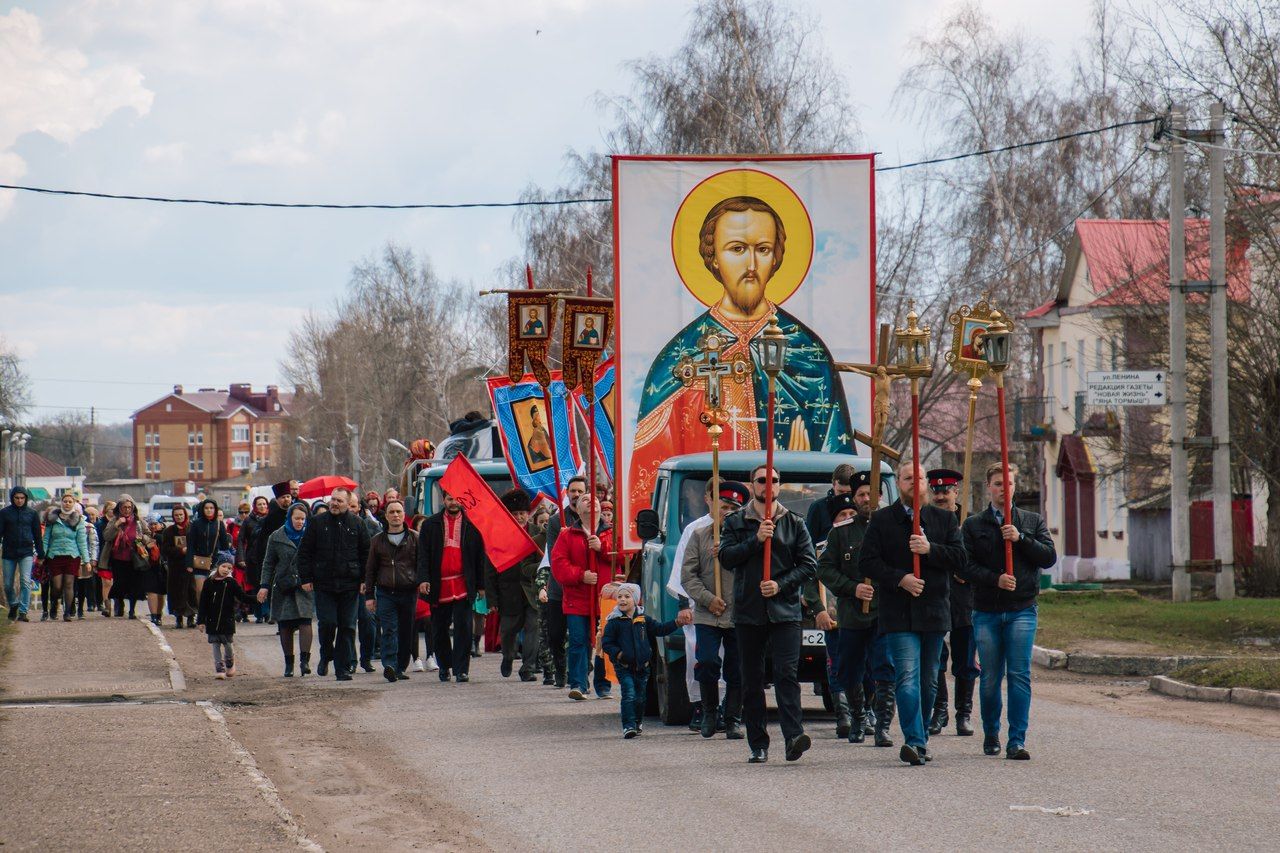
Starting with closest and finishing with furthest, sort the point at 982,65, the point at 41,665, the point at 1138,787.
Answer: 1. the point at 1138,787
2. the point at 41,665
3. the point at 982,65

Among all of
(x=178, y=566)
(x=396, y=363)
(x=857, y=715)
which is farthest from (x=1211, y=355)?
(x=396, y=363)

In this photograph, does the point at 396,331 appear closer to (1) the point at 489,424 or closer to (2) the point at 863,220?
(1) the point at 489,424

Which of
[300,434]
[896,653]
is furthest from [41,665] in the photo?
[300,434]

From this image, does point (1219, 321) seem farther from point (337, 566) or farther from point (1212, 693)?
point (337, 566)

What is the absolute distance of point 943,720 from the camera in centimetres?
1290

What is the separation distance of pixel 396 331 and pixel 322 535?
62604 millimetres

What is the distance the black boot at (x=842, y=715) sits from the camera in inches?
499

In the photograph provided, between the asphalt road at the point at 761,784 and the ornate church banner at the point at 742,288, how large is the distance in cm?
349

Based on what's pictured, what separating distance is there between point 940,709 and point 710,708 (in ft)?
5.48

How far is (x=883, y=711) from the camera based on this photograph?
11773mm

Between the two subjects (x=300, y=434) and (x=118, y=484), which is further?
(x=118, y=484)

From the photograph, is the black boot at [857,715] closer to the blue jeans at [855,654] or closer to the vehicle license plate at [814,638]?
the blue jeans at [855,654]

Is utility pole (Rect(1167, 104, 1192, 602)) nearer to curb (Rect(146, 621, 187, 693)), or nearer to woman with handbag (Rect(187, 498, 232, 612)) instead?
woman with handbag (Rect(187, 498, 232, 612))

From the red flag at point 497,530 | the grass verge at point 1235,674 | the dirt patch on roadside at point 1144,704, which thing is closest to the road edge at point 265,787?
the red flag at point 497,530
